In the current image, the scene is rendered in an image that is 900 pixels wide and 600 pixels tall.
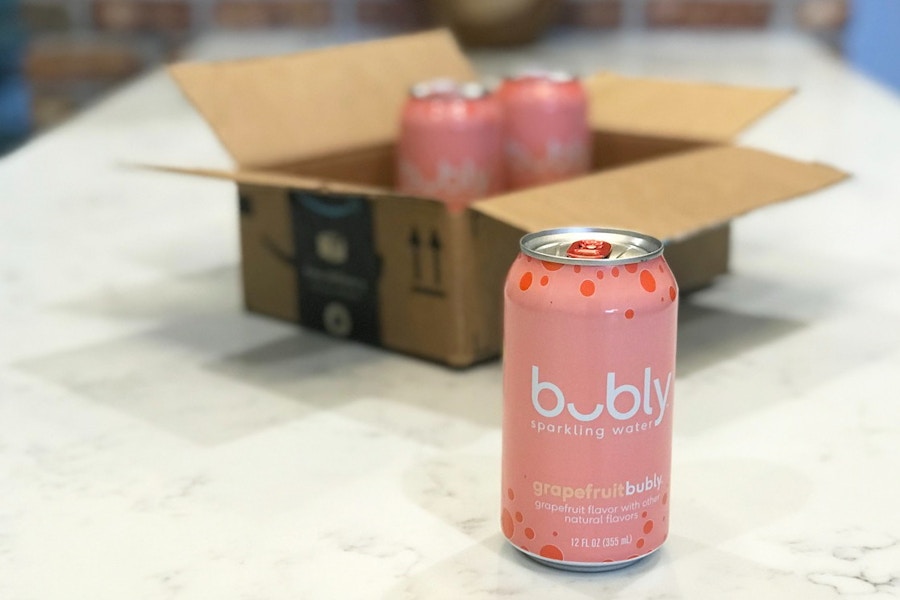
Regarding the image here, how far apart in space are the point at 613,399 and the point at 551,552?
11cm

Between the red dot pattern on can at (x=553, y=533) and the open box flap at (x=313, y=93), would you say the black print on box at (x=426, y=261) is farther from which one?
the red dot pattern on can at (x=553, y=533)

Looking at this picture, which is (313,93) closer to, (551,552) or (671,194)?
(671,194)

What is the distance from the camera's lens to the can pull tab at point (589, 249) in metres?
0.75

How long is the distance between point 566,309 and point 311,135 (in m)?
0.68

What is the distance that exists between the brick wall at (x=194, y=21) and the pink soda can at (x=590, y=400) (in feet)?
8.55

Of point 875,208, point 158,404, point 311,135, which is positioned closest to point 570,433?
point 158,404

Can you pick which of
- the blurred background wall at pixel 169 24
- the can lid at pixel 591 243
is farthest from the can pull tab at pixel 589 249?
the blurred background wall at pixel 169 24

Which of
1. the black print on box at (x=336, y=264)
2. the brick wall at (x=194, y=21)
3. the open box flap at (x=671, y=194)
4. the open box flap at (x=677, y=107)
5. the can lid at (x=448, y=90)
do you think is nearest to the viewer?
the open box flap at (x=671, y=194)

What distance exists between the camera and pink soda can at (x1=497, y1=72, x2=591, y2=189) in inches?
54.5

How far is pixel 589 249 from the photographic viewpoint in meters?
0.76

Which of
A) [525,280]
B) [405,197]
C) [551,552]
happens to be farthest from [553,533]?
[405,197]

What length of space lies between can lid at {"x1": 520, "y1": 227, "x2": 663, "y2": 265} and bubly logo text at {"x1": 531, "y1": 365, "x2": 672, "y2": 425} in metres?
0.07

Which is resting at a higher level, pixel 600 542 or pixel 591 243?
pixel 591 243

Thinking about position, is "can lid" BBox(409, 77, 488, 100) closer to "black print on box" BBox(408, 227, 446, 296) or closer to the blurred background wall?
"black print on box" BBox(408, 227, 446, 296)
